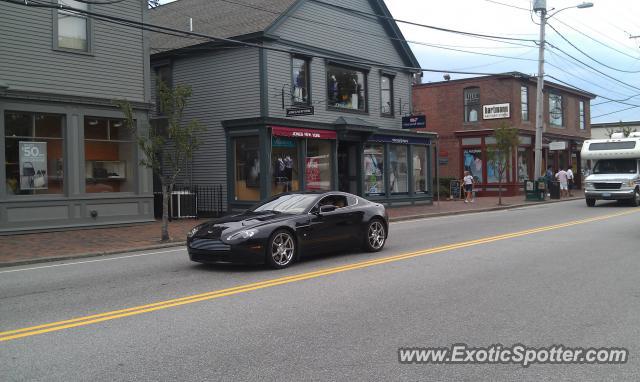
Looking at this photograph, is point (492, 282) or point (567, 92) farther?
point (567, 92)

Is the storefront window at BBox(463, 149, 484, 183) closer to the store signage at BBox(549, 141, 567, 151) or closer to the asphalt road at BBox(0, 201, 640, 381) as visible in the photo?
the store signage at BBox(549, 141, 567, 151)

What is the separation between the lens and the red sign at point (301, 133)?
2000cm

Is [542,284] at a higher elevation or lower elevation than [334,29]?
lower

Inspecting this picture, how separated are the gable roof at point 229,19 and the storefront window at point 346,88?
2651 mm

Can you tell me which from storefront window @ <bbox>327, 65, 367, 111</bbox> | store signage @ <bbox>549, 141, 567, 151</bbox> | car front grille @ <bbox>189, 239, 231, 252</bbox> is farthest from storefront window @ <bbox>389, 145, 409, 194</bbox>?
car front grille @ <bbox>189, 239, 231, 252</bbox>

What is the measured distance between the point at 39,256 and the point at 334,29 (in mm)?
15171

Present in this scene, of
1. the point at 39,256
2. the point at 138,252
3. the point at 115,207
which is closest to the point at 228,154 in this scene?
the point at 115,207

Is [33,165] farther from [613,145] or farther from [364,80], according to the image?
[613,145]

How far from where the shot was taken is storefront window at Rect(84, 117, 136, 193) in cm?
1719

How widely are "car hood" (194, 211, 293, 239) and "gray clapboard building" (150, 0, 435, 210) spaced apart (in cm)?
973

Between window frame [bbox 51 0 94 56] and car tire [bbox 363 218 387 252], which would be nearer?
car tire [bbox 363 218 387 252]

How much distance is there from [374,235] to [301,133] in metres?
9.84

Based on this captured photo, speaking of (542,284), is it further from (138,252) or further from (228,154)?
(228,154)

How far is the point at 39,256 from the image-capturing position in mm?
11984
